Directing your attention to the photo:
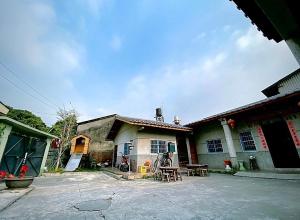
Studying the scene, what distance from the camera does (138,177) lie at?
888 cm

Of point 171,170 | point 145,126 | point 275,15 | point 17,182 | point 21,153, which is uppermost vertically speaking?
point 145,126

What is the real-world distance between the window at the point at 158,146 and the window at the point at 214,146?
357 centimetres

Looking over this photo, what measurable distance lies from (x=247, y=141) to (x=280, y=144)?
170cm

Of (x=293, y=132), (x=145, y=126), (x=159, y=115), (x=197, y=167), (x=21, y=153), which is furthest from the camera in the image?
(x=159, y=115)

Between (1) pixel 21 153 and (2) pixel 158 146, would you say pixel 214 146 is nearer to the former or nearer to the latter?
(2) pixel 158 146

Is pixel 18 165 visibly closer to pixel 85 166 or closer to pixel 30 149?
pixel 30 149

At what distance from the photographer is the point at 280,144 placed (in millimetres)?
9094

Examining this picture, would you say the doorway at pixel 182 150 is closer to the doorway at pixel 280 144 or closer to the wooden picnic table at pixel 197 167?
the wooden picnic table at pixel 197 167

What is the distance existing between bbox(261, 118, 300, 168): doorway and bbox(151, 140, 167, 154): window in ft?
21.5

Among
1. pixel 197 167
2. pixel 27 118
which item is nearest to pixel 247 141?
pixel 197 167

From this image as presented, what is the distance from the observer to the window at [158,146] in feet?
37.3

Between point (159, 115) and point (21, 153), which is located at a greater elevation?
point (159, 115)

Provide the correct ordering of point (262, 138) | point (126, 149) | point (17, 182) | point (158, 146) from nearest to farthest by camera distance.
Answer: point (17, 182)
point (262, 138)
point (158, 146)
point (126, 149)

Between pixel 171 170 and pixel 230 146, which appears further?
pixel 230 146
